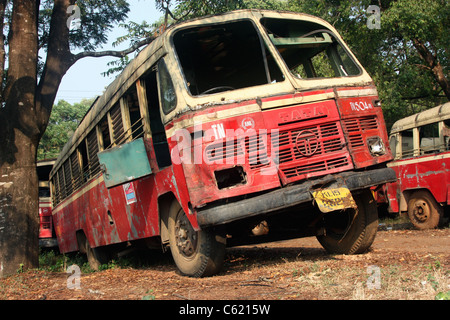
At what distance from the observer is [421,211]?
37.1ft

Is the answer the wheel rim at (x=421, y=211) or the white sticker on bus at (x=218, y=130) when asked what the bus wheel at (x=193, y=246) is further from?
the wheel rim at (x=421, y=211)

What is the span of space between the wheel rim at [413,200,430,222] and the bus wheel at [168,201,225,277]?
285 inches

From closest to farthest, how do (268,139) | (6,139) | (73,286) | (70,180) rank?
(268,139), (73,286), (6,139), (70,180)

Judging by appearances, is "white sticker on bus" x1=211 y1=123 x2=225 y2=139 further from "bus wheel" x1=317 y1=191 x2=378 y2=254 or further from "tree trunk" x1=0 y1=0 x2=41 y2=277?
"tree trunk" x1=0 y1=0 x2=41 y2=277

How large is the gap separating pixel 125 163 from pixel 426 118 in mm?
7393

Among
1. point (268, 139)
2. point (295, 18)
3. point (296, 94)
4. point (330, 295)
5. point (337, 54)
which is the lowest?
point (330, 295)

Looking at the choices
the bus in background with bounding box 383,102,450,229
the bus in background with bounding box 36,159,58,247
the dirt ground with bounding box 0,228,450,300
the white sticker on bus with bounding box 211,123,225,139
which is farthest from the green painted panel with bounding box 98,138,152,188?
the bus in background with bounding box 36,159,58,247

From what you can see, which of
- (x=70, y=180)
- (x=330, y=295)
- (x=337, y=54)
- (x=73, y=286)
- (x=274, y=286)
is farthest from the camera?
(x=70, y=180)

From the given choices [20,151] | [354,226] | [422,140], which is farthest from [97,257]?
[422,140]

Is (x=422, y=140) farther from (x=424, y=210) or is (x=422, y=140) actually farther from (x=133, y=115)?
(x=133, y=115)

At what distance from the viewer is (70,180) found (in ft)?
35.6

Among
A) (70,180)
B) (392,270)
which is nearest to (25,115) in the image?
(70,180)
